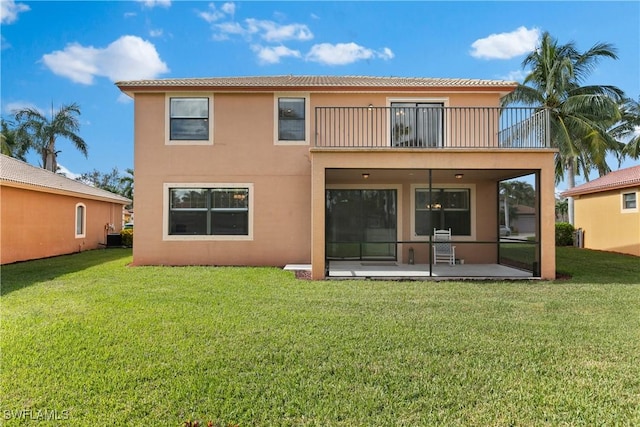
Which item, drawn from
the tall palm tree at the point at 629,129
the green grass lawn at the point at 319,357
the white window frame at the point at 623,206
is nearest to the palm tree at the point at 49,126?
the green grass lawn at the point at 319,357

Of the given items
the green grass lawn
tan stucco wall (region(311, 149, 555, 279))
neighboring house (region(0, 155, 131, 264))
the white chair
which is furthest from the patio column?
neighboring house (region(0, 155, 131, 264))

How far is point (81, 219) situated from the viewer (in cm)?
1633

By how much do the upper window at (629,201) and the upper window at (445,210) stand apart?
8466 mm

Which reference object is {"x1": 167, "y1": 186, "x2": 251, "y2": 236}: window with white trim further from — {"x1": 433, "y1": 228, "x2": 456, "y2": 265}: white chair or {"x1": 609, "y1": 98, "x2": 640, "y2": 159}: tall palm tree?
{"x1": 609, "y1": 98, "x2": 640, "y2": 159}: tall palm tree

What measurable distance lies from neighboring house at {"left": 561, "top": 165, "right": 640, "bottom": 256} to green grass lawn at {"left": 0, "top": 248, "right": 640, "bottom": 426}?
10001 millimetres

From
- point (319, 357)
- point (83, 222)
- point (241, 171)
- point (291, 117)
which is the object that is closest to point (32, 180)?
point (83, 222)

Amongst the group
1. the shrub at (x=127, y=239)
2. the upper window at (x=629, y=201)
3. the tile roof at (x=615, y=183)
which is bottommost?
the shrub at (x=127, y=239)

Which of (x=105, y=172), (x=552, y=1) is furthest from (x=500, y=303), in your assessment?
(x=105, y=172)

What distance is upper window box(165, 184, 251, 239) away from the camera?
434 inches

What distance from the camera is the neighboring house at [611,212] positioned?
14.3 m

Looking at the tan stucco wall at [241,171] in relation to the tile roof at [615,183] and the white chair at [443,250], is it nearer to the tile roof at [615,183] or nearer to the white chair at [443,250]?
the white chair at [443,250]

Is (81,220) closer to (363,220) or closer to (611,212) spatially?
(363,220)

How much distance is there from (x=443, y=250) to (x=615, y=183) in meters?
9.94

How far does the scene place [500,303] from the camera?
6.43 m
